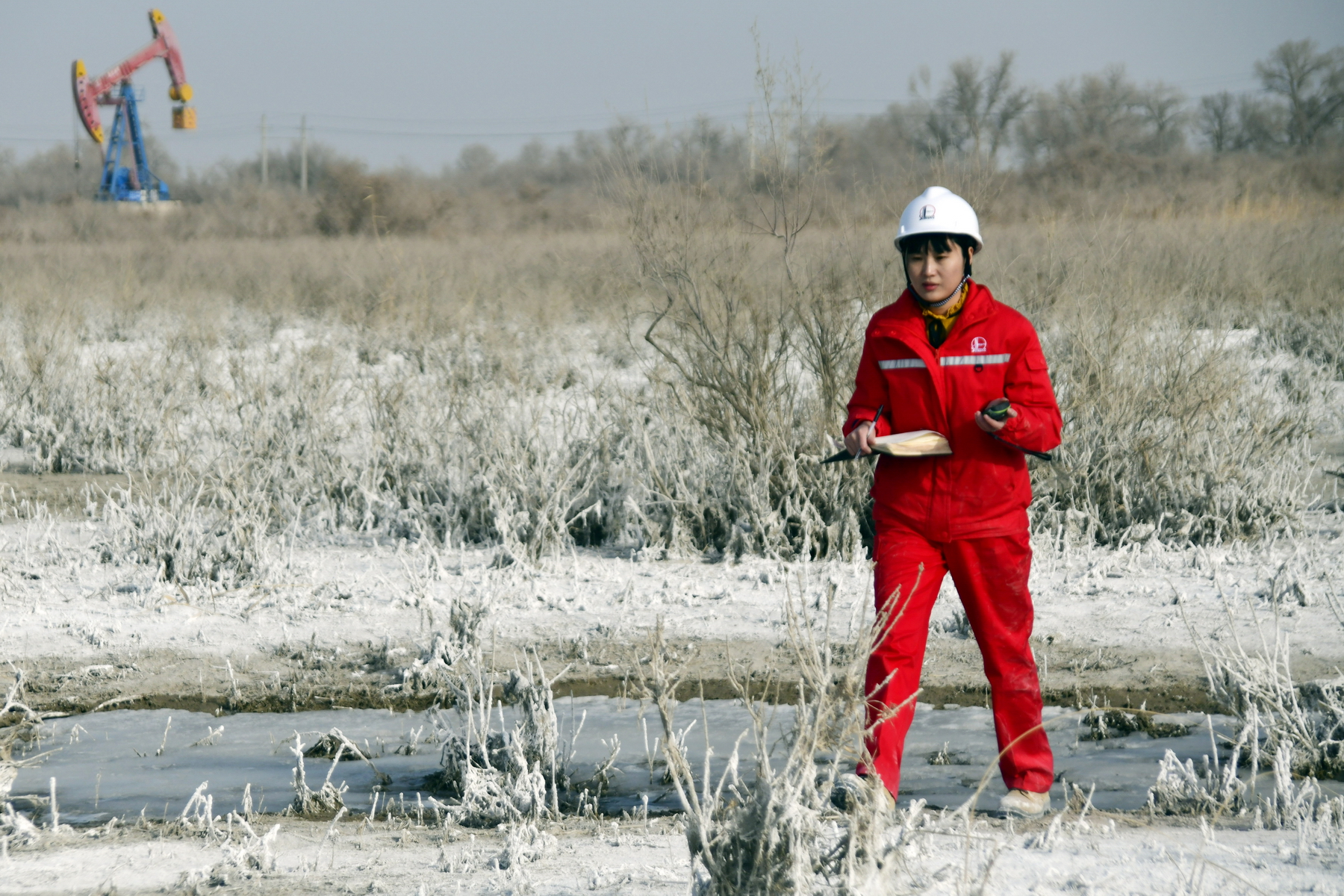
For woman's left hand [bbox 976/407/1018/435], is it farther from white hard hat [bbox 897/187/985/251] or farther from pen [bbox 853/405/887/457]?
white hard hat [bbox 897/187/985/251]

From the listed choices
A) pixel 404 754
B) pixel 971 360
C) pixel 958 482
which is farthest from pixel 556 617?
pixel 971 360

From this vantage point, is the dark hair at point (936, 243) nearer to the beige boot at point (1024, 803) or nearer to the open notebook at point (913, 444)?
the open notebook at point (913, 444)

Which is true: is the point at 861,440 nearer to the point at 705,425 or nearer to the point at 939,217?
the point at 939,217

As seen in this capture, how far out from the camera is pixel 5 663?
4.61 m

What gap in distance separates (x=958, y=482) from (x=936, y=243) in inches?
23.8

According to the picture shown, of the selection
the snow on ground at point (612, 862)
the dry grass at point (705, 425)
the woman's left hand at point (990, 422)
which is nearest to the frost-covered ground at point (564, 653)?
the snow on ground at point (612, 862)

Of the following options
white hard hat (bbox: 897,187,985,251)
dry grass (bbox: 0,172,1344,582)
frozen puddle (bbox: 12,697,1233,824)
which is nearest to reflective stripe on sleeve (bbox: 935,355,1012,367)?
white hard hat (bbox: 897,187,985,251)

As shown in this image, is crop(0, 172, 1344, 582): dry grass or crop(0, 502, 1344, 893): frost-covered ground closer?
crop(0, 502, 1344, 893): frost-covered ground

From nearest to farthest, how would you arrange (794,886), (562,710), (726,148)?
(794,886) → (562,710) → (726,148)

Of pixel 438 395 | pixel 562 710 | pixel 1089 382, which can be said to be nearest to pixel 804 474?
pixel 1089 382

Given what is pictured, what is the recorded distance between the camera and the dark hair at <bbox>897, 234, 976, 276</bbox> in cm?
304

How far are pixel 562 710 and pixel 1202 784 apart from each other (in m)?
2.03

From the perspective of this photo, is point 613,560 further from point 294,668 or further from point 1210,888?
point 1210,888

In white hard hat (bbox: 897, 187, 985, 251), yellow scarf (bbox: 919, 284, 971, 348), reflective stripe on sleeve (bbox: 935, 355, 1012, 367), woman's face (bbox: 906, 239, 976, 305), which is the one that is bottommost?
reflective stripe on sleeve (bbox: 935, 355, 1012, 367)
